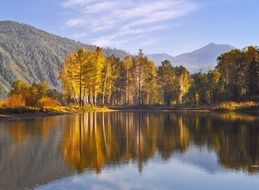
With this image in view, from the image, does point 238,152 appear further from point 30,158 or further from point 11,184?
point 11,184

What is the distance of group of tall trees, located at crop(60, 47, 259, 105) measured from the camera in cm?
8950

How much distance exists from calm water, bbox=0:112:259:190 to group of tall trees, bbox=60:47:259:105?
5397 centimetres

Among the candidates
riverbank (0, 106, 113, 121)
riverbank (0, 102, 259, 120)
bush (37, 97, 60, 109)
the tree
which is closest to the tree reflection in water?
riverbank (0, 106, 113, 121)

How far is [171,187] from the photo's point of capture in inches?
695

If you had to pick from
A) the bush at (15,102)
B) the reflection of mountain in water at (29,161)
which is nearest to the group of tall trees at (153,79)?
the bush at (15,102)

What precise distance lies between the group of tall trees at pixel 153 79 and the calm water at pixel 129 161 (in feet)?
177

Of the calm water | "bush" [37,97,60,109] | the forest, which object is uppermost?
the forest

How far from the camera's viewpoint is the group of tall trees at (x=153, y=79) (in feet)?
294

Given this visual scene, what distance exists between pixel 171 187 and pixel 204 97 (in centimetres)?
8471

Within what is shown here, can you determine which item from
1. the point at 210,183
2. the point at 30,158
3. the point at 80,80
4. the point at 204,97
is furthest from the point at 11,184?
the point at 204,97

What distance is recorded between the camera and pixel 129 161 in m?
23.6

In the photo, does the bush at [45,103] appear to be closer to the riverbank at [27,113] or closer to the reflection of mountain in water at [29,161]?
the riverbank at [27,113]

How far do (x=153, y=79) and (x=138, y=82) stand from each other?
34.8 feet

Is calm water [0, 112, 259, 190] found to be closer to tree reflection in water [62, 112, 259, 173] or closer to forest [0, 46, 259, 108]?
tree reflection in water [62, 112, 259, 173]
